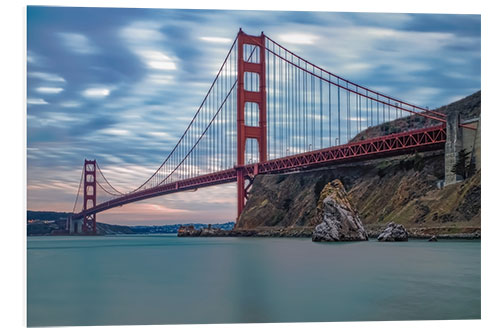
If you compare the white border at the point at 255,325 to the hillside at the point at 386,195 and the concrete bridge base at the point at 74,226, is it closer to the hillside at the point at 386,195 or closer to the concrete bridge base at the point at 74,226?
the hillside at the point at 386,195

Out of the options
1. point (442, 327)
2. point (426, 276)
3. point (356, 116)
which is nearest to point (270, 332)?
point (442, 327)

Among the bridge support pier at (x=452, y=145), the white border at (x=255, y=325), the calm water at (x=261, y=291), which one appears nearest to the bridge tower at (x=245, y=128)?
the bridge support pier at (x=452, y=145)

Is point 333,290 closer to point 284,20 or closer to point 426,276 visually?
point 426,276

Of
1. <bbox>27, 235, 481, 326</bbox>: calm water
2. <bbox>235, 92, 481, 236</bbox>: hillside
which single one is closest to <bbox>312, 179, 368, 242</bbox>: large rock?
<bbox>235, 92, 481, 236</bbox>: hillside

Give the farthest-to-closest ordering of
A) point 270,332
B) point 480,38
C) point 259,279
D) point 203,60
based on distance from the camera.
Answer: point 203,60 → point 259,279 → point 480,38 → point 270,332

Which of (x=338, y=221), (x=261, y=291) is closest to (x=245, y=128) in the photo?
(x=338, y=221)
